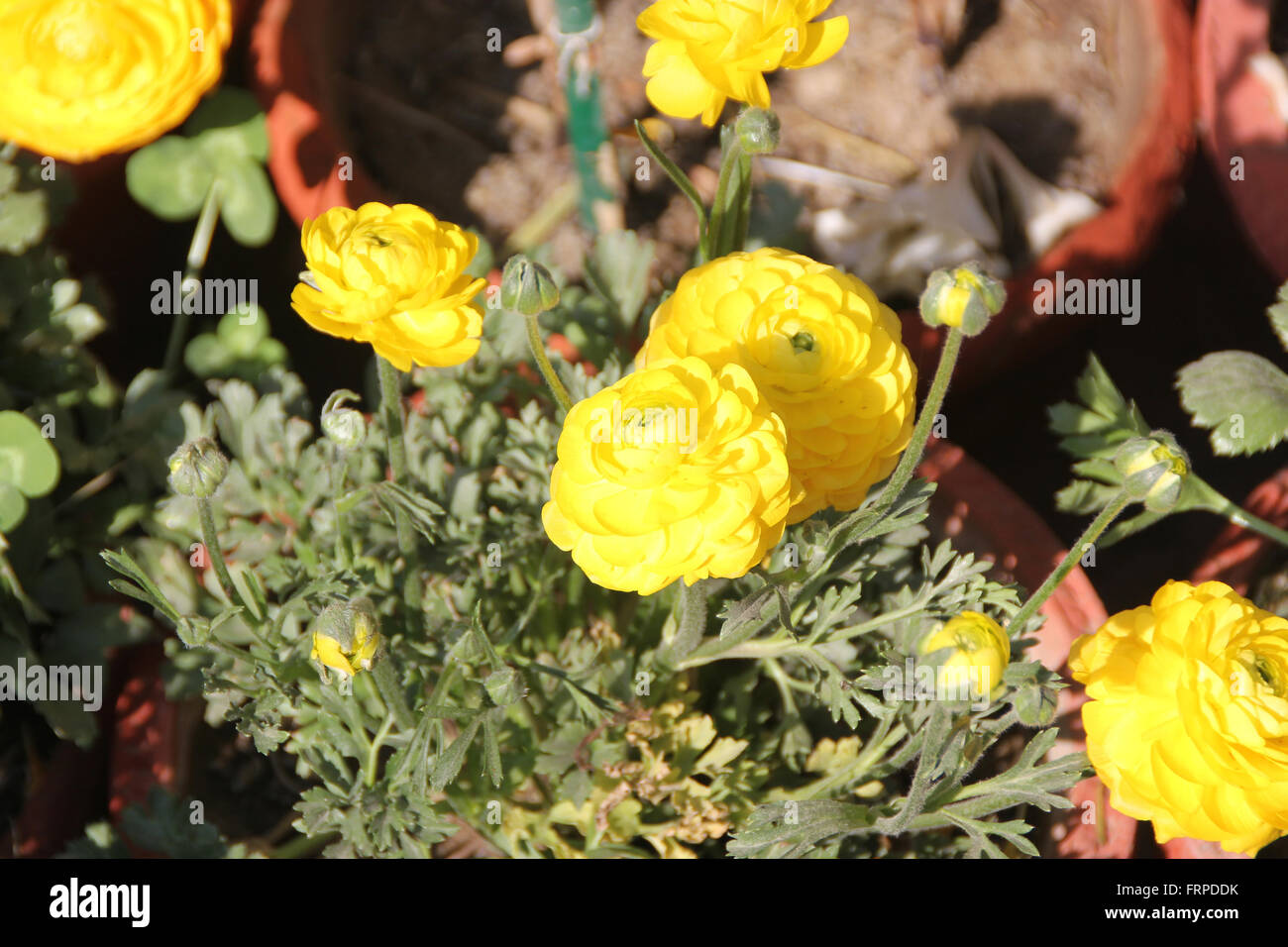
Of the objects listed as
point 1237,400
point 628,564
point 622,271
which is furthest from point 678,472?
point 1237,400

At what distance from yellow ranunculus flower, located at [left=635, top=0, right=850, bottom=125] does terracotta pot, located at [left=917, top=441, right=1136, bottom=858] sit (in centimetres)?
39

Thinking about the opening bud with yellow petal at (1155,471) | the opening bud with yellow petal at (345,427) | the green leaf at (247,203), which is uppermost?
the green leaf at (247,203)

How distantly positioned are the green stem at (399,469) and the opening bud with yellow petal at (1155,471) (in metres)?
0.42

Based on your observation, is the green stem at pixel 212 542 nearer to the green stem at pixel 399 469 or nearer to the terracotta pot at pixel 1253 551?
the green stem at pixel 399 469

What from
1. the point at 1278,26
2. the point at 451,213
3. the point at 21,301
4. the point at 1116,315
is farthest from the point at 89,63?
the point at 1278,26

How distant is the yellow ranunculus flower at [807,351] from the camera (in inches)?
22.5

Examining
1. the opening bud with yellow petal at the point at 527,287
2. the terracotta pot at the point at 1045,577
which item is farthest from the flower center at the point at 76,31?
the terracotta pot at the point at 1045,577

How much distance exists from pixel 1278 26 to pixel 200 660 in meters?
1.27

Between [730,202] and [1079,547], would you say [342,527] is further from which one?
[1079,547]

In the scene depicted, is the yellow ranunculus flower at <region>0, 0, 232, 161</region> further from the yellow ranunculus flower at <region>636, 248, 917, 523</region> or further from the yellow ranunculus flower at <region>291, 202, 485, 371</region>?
the yellow ranunculus flower at <region>636, 248, 917, 523</region>

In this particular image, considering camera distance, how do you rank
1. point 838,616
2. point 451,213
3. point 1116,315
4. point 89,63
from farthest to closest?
point 1116,315 → point 451,213 → point 89,63 → point 838,616

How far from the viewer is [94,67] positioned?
0.88 metres

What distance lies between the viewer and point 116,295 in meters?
1.24
